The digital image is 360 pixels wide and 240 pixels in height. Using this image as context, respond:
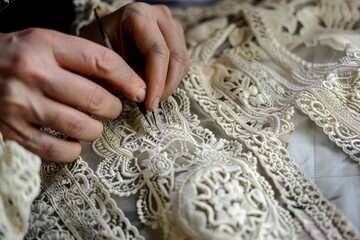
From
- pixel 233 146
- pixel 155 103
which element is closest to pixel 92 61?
pixel 155 103

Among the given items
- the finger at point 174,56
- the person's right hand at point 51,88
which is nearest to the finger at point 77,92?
the person's right hand at point 51,88

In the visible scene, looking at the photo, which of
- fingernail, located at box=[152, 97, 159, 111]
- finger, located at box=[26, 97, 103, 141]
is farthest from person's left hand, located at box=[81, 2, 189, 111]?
finger, located at box=[26, 97, 103, 141]

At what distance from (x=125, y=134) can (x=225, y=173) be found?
0.21 m

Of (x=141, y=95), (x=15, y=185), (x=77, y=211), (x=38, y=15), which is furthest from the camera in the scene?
(x=38, y=15)

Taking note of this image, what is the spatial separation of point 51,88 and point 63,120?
5 cm

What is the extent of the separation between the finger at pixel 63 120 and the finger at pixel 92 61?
0.21 ft

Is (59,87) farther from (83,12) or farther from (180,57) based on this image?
(83,12)

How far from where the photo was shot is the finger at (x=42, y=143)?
2.11ft

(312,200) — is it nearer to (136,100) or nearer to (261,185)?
(261,185)

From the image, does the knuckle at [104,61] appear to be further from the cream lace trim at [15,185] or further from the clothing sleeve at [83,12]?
the clothing sleeve at [83,12]

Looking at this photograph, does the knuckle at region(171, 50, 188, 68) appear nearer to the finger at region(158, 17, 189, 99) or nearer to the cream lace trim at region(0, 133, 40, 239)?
the finger at region(158, 17, 189, 99)

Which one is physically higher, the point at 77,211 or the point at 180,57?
the point at 180,57

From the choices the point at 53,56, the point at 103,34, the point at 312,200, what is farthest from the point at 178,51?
the point at 312,200

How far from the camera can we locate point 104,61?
668 mm
